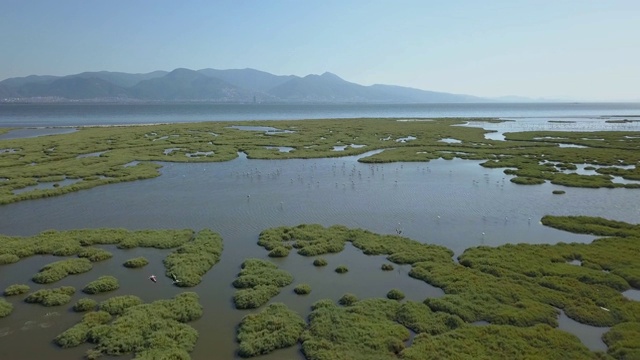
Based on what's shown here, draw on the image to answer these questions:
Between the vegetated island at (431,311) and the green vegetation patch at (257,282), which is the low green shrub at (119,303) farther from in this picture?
the green vegetation patch at (257,282)

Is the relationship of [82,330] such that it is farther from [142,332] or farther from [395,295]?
[395,295]

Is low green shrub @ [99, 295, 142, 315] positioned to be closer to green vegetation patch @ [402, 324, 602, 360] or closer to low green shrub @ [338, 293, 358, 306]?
low green shrub @ [338, 293, 358, 306]

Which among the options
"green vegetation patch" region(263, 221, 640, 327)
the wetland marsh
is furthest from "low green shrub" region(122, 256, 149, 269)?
"green vegetation patch" region(263, 221, 640, 327)

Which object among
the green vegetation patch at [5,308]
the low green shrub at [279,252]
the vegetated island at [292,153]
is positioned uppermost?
the vegetated island at [292,153]

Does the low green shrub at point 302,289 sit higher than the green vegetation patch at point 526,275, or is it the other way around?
the green vegetation patch at point 526,275

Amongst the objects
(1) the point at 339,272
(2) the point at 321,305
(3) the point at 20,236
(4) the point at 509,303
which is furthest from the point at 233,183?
(4) the point at 509,303

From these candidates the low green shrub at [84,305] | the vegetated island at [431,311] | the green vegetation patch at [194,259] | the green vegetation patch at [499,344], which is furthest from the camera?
the green vegetation patch at [194,259]

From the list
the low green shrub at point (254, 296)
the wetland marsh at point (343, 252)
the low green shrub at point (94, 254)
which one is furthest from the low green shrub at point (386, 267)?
the low green shrub at point (94, 254)

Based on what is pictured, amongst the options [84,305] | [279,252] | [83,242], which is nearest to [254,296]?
[279,252]
